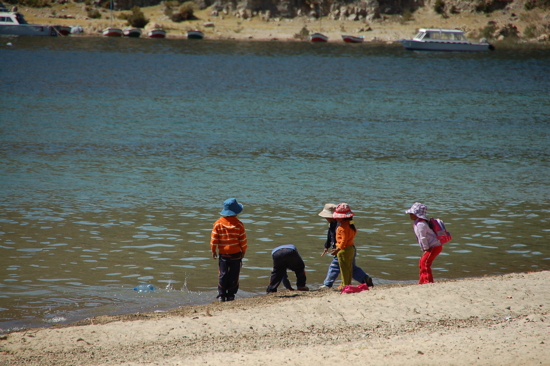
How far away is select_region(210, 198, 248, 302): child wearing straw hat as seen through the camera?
7.49 m

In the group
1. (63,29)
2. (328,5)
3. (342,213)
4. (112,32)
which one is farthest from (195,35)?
(342,213)

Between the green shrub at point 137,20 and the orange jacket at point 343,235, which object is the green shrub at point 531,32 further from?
the orange jacket at point 343,235

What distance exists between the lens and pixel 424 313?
21.8 ft

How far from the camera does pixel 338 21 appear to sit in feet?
297

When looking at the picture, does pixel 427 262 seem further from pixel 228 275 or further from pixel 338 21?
pixel 338 21

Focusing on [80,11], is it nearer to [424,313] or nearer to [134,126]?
[134,126]

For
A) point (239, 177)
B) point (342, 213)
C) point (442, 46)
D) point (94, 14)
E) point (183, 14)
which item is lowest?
point (239, 177)

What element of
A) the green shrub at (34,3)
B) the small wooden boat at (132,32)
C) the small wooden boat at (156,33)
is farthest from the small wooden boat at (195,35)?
the green shrub at (34,3)

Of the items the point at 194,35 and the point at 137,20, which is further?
the point at 137,20

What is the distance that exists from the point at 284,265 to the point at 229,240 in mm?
919

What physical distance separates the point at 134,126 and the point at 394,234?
1608 centimetres

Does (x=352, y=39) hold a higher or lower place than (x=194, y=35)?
higher

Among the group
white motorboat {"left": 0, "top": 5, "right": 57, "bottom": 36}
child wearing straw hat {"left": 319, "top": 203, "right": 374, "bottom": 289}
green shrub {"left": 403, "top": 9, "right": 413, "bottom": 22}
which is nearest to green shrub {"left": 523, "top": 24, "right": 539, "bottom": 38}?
green shrub {"left": 403, "top": 9, "right": 413, "bottom": 22}

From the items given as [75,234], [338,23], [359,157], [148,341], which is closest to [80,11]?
[338,23]
